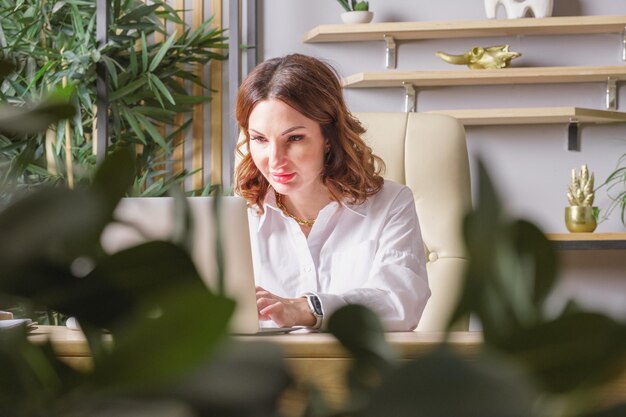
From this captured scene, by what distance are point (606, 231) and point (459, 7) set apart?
1135 millimetres

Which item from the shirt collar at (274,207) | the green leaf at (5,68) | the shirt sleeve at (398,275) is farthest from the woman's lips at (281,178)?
the green leaf at (5,68)

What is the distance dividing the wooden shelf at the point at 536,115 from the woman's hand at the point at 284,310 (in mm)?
2098

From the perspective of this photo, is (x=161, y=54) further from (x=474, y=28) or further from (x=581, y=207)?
(x=581, y=207)

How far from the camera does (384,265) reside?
2547mm

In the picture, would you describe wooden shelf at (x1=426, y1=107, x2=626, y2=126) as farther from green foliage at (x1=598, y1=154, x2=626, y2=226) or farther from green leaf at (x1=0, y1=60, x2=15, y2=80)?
green leaf at (x1=0, y1=60, x2=15, y2=80)

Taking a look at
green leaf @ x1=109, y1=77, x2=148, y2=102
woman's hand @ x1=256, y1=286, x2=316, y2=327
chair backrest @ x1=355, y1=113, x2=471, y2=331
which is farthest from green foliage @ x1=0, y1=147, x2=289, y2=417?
green leaf @ x1=109, y1=77, x2=148, y2=102

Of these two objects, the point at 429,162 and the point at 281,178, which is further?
the point at 429,162

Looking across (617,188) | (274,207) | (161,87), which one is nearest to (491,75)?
(617,188)

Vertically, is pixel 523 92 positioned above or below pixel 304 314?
above

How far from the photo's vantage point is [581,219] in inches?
156

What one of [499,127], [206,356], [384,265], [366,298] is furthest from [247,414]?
[499,127]

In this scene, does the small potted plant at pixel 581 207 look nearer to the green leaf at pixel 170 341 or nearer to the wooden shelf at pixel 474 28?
the wooden shelf at pixel 474 28

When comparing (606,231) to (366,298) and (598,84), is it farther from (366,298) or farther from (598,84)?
(366,298)

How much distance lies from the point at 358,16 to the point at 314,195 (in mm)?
1615
